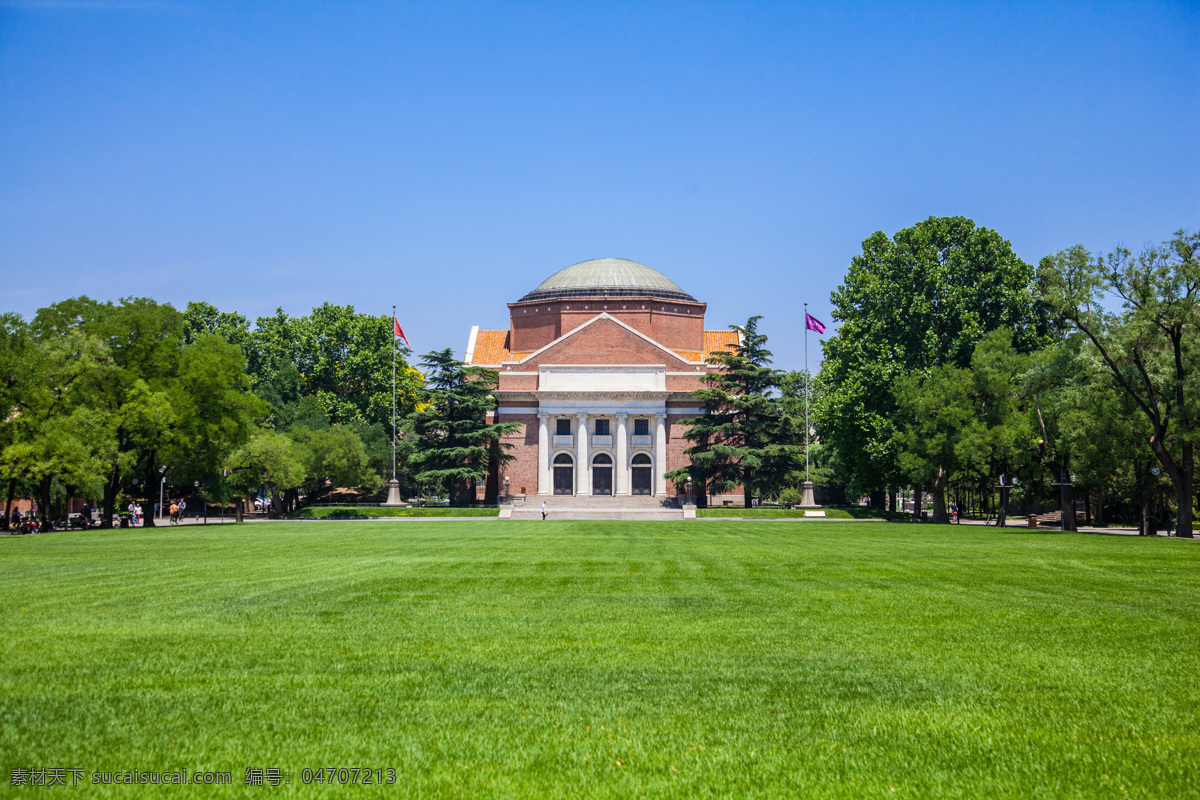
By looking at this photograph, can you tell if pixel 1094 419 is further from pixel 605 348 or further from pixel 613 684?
pixel 605 348

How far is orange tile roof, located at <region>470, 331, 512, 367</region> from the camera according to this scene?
8531cm

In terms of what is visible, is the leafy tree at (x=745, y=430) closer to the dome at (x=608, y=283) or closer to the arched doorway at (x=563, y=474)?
the arched doorway at (x=563, y=474)

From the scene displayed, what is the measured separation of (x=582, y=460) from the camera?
74438 millimetres

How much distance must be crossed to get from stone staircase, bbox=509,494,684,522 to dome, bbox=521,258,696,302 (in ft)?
61.4

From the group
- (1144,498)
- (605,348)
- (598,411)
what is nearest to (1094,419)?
(1144,498)

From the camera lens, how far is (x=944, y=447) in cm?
4806

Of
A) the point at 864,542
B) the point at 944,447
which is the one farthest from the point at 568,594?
the point at 944,447

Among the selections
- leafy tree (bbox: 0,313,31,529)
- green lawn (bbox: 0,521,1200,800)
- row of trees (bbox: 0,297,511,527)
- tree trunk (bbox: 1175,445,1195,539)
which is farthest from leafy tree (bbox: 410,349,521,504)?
green lawn (bbox: 0,521,1200,800)

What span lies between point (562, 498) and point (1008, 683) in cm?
6319

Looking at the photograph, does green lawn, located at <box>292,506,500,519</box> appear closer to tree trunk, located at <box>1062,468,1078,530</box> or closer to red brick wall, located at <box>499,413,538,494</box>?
red brick wall, located at <box>499,413,538,494</box>

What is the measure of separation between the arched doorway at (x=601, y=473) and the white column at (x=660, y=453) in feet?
12.3

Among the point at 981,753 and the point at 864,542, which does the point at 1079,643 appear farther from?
the point at 864,542

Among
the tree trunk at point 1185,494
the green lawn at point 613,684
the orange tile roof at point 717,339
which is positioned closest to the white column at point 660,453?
the orange tile roof at point 717,339

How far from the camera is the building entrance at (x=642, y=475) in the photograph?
7531 centimetres
